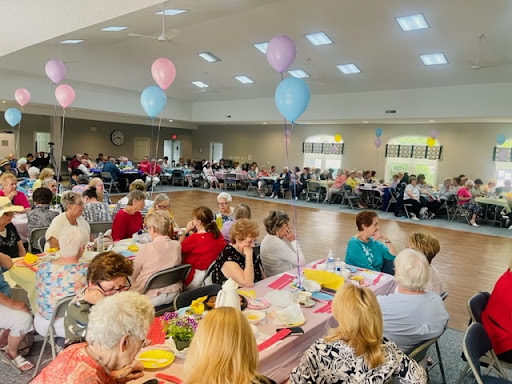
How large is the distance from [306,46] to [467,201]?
236 inches

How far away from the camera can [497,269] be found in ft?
18.7

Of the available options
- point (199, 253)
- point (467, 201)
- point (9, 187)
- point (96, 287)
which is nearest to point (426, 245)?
point (199, 253)

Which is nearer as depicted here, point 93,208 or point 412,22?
point 93,208

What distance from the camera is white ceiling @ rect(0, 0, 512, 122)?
711 cm

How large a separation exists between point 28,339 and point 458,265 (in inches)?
228

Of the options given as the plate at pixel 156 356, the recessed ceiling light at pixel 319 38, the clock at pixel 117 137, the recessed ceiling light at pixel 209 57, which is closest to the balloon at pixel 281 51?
the plate at pixel 156 356

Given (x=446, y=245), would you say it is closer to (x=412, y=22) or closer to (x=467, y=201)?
(x=467, y=201)

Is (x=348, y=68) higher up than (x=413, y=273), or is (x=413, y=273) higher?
(x=348, y=68)

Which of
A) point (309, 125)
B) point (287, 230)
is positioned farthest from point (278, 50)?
point (309, 125)

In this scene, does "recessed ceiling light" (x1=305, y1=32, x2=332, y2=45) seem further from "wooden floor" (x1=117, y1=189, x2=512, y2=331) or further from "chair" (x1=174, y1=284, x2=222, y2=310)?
"chair" (x1=174, y1=284, x2=222, y2=310)

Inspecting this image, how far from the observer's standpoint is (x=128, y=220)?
4020mm

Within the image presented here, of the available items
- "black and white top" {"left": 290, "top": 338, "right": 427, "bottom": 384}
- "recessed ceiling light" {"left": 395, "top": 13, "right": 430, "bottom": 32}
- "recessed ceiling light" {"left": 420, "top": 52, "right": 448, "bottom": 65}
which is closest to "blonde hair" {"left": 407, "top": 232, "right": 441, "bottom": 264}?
"black and white top" {"left": 290, "top": 338, "right": 427, "bottom": 384}

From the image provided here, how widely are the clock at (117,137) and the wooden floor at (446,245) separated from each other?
919cm

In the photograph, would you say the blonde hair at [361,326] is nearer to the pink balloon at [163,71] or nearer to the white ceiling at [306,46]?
the white ceiling at [306,46]
